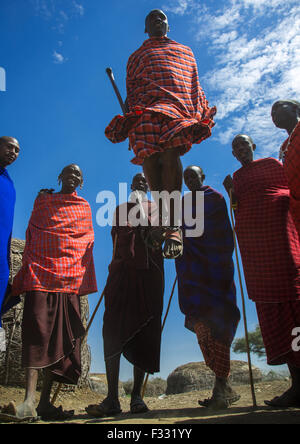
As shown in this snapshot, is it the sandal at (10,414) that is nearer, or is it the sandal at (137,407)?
the sandal at (10,414)

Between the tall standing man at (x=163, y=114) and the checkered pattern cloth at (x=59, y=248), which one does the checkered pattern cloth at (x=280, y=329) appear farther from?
the checkered pattern cloth at (x=59, y=248)

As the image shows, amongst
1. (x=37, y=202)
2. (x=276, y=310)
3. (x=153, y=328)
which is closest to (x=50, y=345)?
(x=153, y=328)

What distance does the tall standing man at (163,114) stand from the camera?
334 centimetres

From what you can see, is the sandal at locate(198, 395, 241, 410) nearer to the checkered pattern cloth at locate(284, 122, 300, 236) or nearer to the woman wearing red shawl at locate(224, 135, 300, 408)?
the woman wearing red shawl at locate(224, 135, 300, 408)

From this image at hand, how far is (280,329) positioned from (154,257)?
1.67 m

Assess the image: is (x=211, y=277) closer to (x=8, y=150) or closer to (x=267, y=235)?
(x=267, y=235)

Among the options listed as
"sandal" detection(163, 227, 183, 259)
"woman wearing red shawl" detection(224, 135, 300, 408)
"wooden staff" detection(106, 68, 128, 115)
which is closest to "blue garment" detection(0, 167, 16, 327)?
"wooden staff" detection(106, 68, 128, 115)

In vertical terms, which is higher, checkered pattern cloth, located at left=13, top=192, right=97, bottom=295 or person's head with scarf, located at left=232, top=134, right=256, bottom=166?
person's head with scarf, located at left=232, top=134, right=256, bottom=166

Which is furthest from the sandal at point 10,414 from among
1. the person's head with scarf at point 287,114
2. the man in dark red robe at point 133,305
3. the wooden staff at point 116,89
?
the person's head with scarf at point 287,114

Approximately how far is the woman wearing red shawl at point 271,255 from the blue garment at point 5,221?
8.88 feet

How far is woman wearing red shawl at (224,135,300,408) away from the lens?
3.80 meters

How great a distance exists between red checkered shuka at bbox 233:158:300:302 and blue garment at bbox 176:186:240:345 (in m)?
0.24

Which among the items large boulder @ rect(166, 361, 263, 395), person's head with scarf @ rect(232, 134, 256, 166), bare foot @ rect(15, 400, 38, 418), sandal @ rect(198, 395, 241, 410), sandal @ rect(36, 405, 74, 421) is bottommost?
large boulder @ rect(166, 361, 263, 395)

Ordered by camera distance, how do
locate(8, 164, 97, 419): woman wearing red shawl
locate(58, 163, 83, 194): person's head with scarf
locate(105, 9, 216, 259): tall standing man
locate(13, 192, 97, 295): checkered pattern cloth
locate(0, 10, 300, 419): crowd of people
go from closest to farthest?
1. locate(105, 9, 216, 259): tall standing man
2. locate(0, 10, 300, 419): crowd of people
3. locate(8, 164, 97, 419): woman wearing red shawl
4. locate(13, 192, 97, 295): checkered pattern cloth
5. locate(58, 163, 83, 194): person's head with scarf
